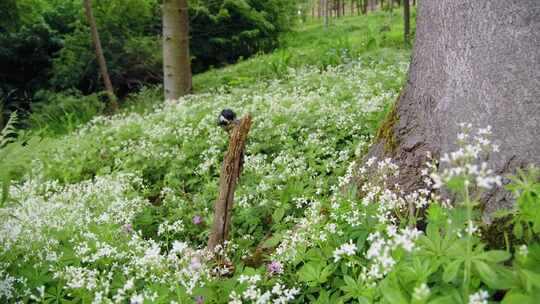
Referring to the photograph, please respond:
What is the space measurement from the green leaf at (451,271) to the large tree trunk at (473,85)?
844mm

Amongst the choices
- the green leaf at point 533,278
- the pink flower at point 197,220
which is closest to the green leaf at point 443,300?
the green leaf at point 533,278

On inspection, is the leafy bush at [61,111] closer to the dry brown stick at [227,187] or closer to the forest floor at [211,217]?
the forest floor at [211,217]

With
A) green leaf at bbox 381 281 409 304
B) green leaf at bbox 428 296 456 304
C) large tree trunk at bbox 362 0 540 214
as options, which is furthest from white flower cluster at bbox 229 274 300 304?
large tree trunk at bbox 362 0 540 214

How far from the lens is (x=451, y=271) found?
58.7 inches

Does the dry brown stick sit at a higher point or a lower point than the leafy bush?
higher

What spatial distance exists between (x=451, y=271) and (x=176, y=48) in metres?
7.71

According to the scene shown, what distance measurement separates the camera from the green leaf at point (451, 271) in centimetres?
147

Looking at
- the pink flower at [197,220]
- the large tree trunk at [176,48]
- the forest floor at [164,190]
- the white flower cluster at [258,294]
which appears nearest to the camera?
the white flower cluster at [258,294]

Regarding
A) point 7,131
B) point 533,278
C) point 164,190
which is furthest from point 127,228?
point 533,278

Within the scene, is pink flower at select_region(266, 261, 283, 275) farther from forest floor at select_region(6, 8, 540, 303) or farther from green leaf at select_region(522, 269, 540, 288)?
green leaf at select_region(522, 269, 540, 288)

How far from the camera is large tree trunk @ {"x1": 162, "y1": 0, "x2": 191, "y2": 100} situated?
27.1 ft

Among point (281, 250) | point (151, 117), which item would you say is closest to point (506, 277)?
point (281, 250)

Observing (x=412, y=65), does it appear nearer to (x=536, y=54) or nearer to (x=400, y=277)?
(x=536, y=54)

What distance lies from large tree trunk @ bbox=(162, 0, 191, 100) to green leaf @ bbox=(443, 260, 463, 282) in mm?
7654
